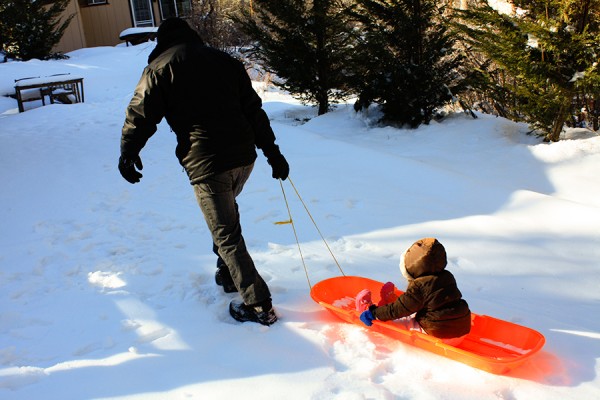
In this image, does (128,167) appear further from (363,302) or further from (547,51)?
A: (547,51)

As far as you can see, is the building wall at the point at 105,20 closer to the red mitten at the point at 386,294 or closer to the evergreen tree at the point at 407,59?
the evergreen tree at the point at 407,59

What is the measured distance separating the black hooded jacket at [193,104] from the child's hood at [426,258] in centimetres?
119

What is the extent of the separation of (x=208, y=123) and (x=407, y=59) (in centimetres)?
580

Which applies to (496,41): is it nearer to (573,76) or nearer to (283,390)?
(573,76)

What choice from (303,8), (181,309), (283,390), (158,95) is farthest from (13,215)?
(303,8)

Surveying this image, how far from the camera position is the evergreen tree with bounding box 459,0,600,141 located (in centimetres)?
595

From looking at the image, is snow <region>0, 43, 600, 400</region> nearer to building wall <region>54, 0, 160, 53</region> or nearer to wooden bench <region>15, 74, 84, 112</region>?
wooden bench <region>15, 74, 84, 112</region>

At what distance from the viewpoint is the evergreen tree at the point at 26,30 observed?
16391 mm

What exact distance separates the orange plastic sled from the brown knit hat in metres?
0.40

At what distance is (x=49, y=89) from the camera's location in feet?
39.3

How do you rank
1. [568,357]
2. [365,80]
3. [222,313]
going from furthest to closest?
1. [365,80]
2. [222,313]
3. [568,357]

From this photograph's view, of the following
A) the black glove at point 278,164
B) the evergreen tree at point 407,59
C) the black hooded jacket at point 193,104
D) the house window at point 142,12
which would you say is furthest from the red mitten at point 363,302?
the house window at point 142,12

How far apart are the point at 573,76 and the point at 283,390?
5382mm

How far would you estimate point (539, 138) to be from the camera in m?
6.94
